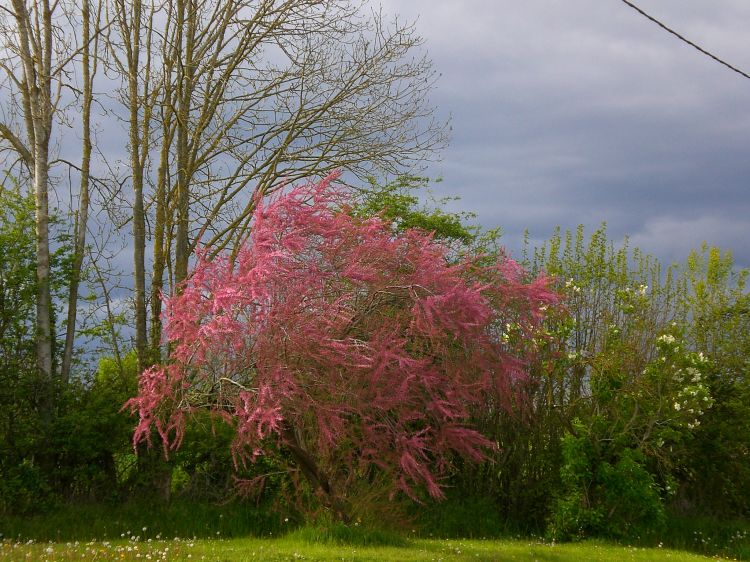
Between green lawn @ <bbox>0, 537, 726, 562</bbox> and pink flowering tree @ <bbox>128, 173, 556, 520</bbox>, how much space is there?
1.19 m

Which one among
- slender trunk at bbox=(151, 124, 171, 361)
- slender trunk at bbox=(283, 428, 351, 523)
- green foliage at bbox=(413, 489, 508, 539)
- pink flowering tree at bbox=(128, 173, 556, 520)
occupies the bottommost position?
green foliage at bbox=(413, 489, 508, 539)

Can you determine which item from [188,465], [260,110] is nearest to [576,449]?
[188,465]

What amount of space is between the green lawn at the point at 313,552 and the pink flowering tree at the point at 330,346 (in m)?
1.19

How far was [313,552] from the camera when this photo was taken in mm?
9492

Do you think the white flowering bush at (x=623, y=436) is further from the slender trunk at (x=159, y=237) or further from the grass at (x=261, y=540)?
the slender trunk at (x=159, y=237)

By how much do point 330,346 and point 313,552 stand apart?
8.13 ft

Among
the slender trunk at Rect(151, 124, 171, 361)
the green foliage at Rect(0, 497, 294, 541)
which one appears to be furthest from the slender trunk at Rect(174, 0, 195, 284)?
the green foliage at Rect(0, 497, 294, 541)

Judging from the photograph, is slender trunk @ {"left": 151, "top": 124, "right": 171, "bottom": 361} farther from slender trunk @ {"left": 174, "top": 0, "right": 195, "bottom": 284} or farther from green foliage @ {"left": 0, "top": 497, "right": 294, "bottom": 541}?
green foliage @ {"left": 0, "top": 497, "right": 294, "bottom": 541}

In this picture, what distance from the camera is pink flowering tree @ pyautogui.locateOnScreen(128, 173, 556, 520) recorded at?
1045 cm

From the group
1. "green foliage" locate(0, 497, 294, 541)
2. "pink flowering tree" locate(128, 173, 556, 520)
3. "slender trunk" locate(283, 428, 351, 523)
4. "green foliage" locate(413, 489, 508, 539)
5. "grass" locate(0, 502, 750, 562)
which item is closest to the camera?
"grass" locate(0, 502, 750, 562)

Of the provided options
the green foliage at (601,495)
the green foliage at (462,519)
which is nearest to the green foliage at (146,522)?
the green foliage at (462,519)

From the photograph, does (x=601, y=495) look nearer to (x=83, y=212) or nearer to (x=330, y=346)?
(x=330, y=346)

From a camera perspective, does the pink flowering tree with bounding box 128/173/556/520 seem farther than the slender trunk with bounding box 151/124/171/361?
No

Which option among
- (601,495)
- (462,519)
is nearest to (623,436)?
(601,495)
